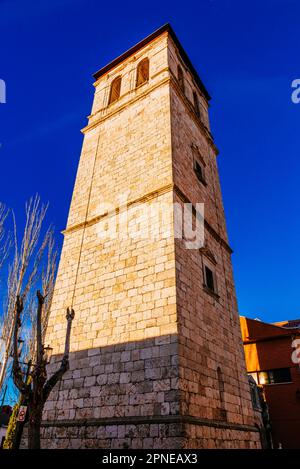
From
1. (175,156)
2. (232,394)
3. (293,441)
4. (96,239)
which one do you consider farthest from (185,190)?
(293,441)

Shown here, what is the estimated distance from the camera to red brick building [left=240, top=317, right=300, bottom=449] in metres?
14.4

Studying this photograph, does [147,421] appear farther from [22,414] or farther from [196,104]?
[196,104]

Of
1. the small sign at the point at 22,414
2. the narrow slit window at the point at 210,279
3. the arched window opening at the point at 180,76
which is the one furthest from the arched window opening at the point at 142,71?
the small sign at the point at 22,414

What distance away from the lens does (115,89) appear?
13.7m

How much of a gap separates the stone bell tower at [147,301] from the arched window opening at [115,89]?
5.31ft

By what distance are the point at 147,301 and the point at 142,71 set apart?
10509 mm

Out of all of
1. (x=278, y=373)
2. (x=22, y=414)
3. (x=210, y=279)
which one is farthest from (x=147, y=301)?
(x=278, y=373)

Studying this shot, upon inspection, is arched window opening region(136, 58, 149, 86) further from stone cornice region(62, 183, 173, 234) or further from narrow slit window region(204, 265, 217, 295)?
narrow slit window region(204, 265, 217, 295)

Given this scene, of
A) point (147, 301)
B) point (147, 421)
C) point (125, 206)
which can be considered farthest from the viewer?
point (125, 206)

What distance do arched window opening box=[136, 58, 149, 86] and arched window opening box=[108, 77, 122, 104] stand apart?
1075 mm

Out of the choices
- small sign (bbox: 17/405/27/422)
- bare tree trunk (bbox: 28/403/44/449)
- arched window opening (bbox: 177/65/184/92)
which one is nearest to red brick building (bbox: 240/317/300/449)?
small sign (bbox: 17/405/27/422)

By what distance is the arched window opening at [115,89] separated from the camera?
13.3 metres

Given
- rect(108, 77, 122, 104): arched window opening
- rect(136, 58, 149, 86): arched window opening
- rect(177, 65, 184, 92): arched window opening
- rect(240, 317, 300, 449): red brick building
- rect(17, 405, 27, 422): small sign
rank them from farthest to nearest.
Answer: rect(240, 317, 300, 449): red brick building → rect(108, 77, 122, 104): arched window opening → rect(136, 58, 149, 86): arched window opening → rect(177, 65, 184, 92): arched window opening → rect(17, 405, 27, 422): small sign
